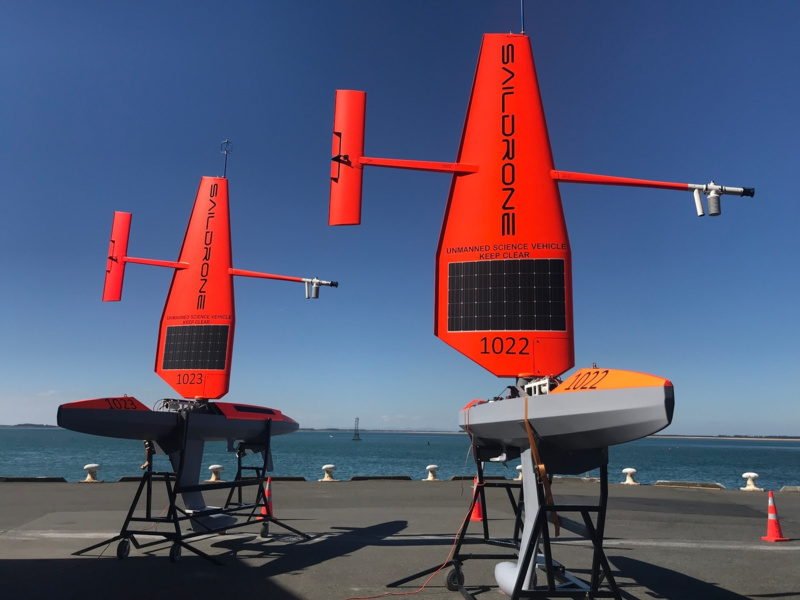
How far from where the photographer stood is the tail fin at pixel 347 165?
909 centimetres

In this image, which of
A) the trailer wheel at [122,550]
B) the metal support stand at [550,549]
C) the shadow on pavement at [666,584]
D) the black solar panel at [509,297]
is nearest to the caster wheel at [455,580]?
the metal support stand at [550,549]

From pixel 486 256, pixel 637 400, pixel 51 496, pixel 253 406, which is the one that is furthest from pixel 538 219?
pixel 51 496

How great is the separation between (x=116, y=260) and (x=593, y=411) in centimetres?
1390

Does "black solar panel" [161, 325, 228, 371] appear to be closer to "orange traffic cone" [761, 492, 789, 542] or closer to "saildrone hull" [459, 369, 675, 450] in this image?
"saildrone hull" [459, 369, 675, 450]

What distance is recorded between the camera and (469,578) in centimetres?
784

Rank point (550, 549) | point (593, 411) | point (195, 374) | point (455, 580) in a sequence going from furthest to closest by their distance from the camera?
point (195, 374), point (455, 580), point (550, 549), point (593, 411)

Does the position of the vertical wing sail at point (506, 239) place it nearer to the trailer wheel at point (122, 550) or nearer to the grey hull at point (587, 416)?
the grey hull at point (587, 416)

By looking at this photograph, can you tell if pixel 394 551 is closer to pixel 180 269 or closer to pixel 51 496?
pixel 180 269

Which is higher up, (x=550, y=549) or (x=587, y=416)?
(x=587, y=416)

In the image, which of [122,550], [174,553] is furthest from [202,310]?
[174,553]

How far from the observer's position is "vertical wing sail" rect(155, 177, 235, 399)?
13188 millimetres

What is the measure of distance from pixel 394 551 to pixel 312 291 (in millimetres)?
7107

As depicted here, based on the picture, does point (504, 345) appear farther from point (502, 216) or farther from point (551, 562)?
point (551, 562)

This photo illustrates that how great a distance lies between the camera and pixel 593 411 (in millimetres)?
5410
